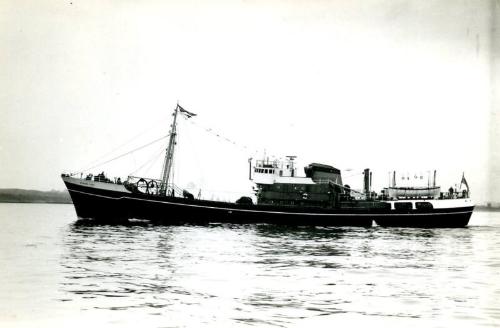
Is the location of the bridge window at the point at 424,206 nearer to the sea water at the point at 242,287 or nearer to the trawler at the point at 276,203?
the trawler at the point at 276,203

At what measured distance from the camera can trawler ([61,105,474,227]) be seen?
5144 cm

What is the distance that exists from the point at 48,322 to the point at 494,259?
23973mm

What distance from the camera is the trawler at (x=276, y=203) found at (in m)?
51.4

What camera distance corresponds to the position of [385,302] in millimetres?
15203

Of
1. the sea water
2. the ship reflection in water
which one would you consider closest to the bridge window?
the ship reflection in water

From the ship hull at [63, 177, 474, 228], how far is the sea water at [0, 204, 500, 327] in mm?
20280

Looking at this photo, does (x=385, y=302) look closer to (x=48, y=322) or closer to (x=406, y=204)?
(x=48, y=322)

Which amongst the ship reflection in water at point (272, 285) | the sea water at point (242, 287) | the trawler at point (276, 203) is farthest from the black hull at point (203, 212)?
the sea water at point (242, 287)

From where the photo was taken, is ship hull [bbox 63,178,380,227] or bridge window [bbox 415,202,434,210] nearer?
ship hull [bbox 63,178,380,227]

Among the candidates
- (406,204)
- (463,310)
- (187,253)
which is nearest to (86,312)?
(463,310)

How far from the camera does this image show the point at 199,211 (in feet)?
171

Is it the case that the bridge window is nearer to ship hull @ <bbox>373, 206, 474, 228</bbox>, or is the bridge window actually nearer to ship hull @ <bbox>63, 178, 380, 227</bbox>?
ship hull @ <bbox>373, 206, 474, 228</bbox>

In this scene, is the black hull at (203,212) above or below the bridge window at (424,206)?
below

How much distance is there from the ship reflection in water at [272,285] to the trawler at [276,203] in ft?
65.4
